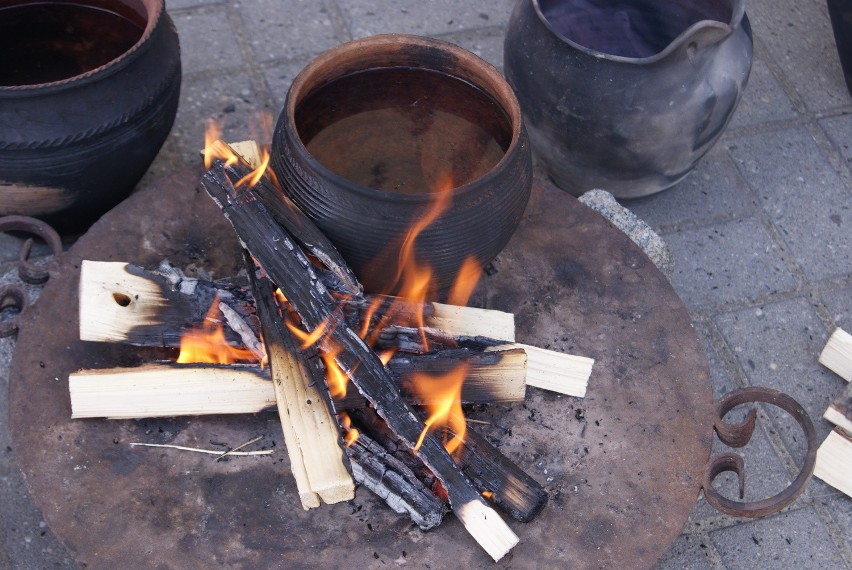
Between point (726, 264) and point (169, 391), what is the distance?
213 cm

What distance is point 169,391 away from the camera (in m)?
2.23

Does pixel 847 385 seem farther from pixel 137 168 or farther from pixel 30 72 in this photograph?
pixel 30 72

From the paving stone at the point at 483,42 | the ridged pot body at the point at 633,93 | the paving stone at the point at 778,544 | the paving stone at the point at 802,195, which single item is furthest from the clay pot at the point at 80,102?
the paving stone at the point at 802,195

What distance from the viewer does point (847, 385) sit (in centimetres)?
296

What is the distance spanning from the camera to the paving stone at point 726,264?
3.28 meters

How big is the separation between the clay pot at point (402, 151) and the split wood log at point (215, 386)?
23 cm

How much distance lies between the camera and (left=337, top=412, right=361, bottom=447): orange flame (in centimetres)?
222

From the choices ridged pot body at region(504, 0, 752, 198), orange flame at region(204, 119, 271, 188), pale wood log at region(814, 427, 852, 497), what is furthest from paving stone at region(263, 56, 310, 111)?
pale wood log at region(814, 427, 852, 497)

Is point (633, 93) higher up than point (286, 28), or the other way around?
point (633, 93)

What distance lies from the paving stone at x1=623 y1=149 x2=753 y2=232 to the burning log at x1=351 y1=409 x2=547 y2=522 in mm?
1576

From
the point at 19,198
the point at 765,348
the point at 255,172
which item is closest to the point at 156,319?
the point at 255,172

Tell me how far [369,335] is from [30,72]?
163 centimetres

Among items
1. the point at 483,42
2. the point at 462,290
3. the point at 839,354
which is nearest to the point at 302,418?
the point at 462,290

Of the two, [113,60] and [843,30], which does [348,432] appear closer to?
[113,60]
